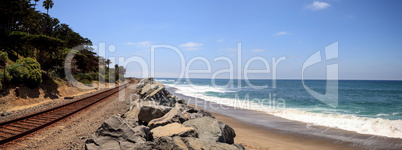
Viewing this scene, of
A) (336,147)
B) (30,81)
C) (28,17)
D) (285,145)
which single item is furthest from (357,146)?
(28,17)

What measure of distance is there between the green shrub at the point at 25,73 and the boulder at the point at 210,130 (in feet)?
56.5

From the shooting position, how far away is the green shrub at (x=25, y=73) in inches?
629

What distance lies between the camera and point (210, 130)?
5.95m

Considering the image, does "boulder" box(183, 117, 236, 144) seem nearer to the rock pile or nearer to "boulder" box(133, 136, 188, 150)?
the rock pile

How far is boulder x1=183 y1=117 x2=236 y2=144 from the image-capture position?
18.4 feet

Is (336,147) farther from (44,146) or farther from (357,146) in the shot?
(44,146)

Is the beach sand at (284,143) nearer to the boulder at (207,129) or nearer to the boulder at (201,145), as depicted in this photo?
the boulder at (207,129)

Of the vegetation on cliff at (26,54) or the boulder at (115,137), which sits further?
the vegetation on cliff at (26,54)

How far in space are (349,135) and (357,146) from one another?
2000 mm

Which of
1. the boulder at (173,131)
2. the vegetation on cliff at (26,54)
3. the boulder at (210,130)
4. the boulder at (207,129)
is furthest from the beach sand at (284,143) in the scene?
the vegetation on cliff at (26,54)

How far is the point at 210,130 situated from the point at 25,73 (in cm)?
1840

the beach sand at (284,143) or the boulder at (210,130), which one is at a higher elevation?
the boulder at (210,130)

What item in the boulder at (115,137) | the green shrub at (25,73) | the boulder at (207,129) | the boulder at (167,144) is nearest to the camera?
the boulder at (167,144)

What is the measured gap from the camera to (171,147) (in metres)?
4.07
